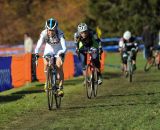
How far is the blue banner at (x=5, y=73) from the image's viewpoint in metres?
19.7

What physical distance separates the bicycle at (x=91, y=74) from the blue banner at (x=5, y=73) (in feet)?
13.1

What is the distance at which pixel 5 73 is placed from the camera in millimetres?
20141

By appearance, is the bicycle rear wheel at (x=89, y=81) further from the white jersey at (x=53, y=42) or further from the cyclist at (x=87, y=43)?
the white jersey at (x=53, y=42)

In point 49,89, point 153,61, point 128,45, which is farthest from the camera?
point 153,61

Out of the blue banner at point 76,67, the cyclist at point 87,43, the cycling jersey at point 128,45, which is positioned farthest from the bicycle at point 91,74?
the blue banner at point 76,67

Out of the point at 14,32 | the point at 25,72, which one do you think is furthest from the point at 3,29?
the point at 25,72

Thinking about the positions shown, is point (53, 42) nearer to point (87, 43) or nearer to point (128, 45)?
point (87, 43)

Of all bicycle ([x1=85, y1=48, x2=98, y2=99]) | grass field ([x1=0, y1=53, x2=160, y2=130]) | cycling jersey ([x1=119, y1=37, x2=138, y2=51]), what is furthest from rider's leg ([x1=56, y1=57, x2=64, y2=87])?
cycling jersey ([x1=119, y1=37, x2=138, y2=51])

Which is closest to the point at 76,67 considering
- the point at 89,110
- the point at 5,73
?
the point at 5,73

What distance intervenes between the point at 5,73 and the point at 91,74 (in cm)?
453

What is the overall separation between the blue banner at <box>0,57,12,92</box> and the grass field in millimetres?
1006

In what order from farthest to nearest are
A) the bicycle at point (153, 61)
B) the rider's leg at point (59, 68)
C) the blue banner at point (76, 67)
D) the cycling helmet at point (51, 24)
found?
the bicycle at point (153, 61) < the blue banner at point (76, 67) < the rider's leg at point (59, 68) < the cycling helmet at point (51, 24)

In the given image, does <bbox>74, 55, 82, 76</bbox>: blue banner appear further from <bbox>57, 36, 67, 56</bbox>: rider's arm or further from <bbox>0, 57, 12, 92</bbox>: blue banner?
<bbox>57, 36, 67, 56</bbox>: rider's arm

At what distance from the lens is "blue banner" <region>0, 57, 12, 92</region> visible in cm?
1970
